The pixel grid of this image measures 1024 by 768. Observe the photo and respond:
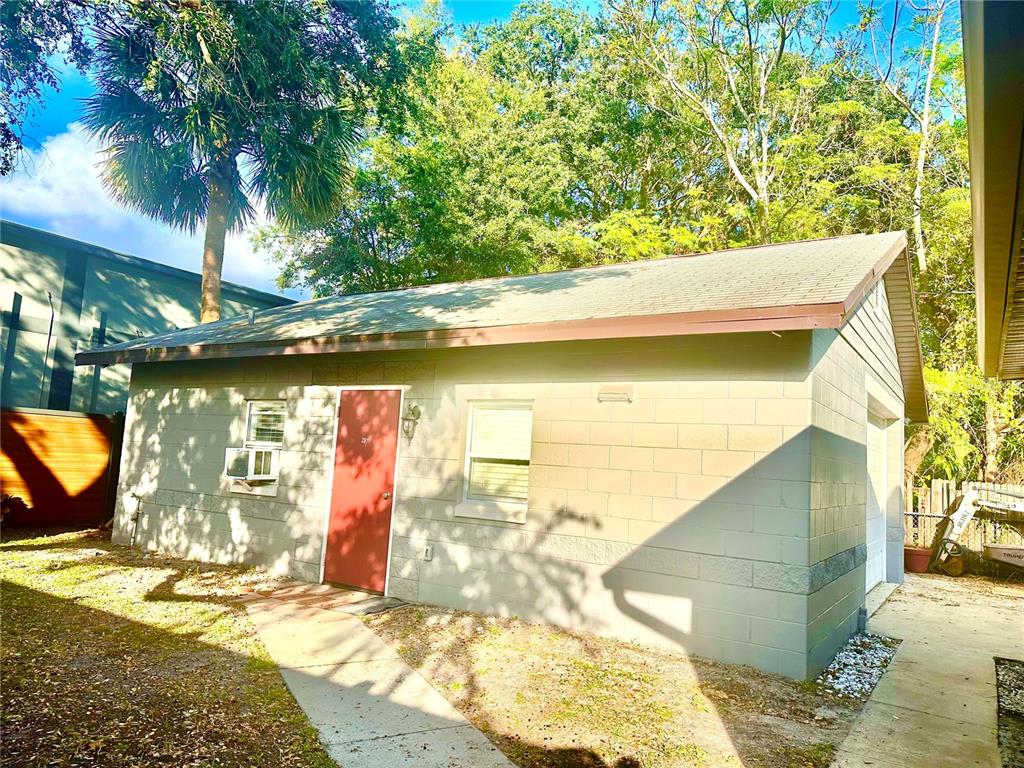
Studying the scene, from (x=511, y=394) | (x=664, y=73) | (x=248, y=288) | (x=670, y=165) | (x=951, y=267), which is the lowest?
(x=511, y=394)

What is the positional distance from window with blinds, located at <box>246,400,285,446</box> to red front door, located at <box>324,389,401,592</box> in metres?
1.16

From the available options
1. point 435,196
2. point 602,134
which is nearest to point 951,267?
point 602,134

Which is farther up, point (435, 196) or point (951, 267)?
point (435, 196)

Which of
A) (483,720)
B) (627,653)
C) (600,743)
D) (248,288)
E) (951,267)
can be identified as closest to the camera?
(600,743)

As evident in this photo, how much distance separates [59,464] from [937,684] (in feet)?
43.8

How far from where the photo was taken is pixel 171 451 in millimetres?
9633

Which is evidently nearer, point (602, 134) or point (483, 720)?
point (483, 720)

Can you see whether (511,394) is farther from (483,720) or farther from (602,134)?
(602,134)

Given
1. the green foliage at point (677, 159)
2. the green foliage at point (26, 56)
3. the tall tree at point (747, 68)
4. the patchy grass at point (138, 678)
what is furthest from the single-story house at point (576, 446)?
the tall tree at point (747, 68)

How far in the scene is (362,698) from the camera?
175 inches

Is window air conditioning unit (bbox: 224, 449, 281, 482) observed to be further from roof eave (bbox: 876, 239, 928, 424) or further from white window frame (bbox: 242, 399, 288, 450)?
roof eave (bbox: 876, 239, 928, 424)

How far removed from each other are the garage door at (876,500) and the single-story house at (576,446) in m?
0.18

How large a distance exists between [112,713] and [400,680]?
183 cm

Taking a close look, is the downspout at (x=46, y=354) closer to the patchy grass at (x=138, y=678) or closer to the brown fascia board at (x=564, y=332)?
the brown fascia board at (x=564, y=332)
